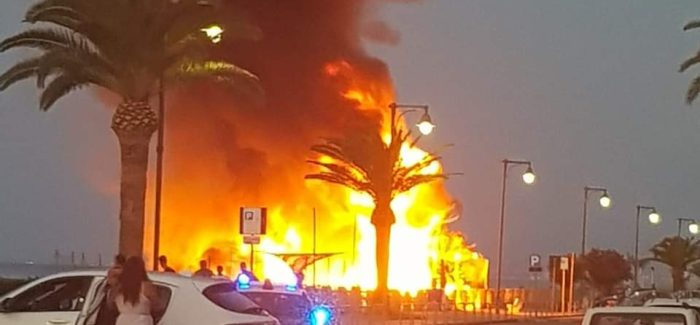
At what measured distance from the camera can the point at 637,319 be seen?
12.7 metres

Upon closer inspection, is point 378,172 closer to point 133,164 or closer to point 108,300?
point 133,164

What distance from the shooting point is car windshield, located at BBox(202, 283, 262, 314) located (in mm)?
14562

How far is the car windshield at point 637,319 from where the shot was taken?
41.4 ft

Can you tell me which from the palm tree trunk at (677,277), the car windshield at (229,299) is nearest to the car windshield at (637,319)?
the car windshield at (229,299)

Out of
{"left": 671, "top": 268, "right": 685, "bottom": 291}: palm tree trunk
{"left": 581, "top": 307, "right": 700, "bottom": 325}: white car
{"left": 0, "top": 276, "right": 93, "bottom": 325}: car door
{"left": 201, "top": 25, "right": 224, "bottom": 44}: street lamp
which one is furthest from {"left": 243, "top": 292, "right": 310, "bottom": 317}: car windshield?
{"left": 671, "top": 268, "right": 685, "bottom": 291}: palm tree trunk

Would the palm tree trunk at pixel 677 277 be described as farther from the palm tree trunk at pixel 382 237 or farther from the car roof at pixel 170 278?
the car roof at pixel 170 278

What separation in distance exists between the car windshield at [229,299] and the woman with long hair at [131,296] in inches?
69.7

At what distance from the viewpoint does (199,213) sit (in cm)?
6775

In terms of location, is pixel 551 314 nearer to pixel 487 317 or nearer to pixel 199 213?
pixel 487 317

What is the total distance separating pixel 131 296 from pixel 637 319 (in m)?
4.96

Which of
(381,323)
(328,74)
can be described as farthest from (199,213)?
(381,323)

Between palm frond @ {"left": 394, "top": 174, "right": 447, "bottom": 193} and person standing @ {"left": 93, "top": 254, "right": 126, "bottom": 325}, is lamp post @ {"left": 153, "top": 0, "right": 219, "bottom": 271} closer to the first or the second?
person standing @ {"left": 93, "top": 254, "right": 126, "bottom": 325}

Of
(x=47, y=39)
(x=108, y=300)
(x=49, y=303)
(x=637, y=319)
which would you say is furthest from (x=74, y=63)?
(x=637, y=319)

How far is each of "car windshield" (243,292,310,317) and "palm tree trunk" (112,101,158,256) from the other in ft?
34.0
